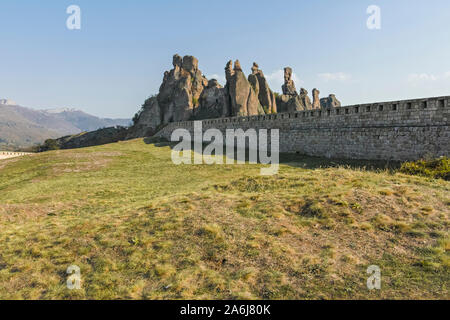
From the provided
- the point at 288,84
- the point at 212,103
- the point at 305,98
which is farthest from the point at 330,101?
the point at 212,103

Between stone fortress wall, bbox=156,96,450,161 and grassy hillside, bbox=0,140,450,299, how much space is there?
8093mm

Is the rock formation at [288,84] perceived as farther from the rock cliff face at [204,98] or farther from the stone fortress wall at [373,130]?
the stone fortress wall at [373,130]

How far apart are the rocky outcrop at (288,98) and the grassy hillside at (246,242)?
53.9 m

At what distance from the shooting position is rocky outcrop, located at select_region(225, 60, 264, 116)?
187ft

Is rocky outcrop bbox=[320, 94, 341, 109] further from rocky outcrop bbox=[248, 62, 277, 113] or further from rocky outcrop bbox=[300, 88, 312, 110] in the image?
rocky outcrop bbox=[248, 62, 277, 113]

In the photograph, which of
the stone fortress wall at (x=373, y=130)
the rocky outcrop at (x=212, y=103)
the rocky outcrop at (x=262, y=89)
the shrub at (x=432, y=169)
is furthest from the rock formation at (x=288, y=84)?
the shrub at (x=432, y=169)

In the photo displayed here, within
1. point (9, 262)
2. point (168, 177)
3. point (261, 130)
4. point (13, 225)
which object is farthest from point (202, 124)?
point (9, 262)

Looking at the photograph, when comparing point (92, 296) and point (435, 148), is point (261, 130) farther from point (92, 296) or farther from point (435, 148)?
point (92, 296)

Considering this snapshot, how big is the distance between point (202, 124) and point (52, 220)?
38.1 metres

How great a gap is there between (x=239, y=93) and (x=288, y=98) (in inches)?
932

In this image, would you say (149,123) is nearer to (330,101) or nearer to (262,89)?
(262,89)

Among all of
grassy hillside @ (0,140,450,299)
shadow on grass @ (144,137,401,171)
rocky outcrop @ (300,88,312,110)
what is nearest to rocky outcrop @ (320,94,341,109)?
rocky outcrop @ (300,88,312,110)

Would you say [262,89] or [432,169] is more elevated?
[262,89]

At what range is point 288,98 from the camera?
7569cm
